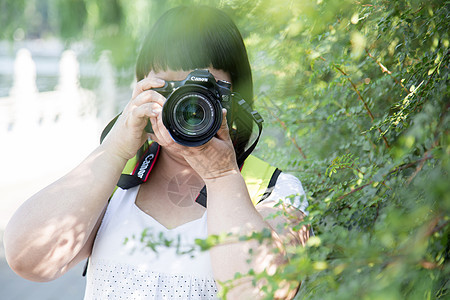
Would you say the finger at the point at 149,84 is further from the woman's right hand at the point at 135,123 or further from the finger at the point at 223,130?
the finger at the point at 223,130

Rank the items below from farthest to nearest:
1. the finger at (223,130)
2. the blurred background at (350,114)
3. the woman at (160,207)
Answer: the finger at (223,130)
the woman at (160,207)
the blurred background at (350,114)

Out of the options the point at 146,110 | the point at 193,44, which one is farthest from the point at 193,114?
the point at 193,44

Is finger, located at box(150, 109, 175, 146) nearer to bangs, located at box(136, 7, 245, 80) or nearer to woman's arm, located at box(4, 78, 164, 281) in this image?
woman's arm, located at box(4, 78, 164, 281)

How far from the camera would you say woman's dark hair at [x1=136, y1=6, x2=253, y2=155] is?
118 centimetres

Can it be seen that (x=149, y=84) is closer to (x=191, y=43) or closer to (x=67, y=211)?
(x=191, y=43)

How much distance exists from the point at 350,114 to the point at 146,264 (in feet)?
2.11

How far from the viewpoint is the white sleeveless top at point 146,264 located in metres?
1.07

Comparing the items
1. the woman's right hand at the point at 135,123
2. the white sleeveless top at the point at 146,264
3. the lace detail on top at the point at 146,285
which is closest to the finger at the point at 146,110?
the woman's right hand at the point at 135,123

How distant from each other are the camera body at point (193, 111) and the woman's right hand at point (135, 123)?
4 centimetres

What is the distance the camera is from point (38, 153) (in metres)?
6.66

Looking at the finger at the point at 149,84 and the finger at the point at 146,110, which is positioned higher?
the finger at the point at 149,84

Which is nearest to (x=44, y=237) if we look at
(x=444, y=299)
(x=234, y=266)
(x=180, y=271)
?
(x=180, y=271)

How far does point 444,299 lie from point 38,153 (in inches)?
268

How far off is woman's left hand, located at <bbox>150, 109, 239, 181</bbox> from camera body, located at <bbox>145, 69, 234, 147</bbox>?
2cm
